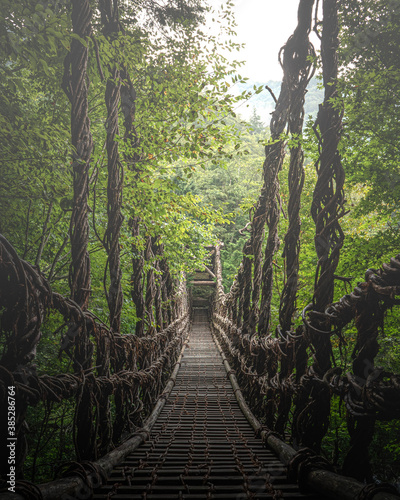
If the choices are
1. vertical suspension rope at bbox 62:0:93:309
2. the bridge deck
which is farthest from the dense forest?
the bridge deck

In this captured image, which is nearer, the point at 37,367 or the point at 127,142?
the point at 37,367

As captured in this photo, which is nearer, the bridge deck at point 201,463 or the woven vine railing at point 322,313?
the woven vine railing at point 322,313

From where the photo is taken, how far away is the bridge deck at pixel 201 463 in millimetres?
1625

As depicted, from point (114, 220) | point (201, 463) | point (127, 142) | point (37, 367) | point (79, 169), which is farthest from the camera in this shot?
point (127, 142)

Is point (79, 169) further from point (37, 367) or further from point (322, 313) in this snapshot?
point (322, 313)

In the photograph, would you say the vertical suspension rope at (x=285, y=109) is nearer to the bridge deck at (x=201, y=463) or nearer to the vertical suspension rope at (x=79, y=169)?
the bridge deck at (x=201, y=463)

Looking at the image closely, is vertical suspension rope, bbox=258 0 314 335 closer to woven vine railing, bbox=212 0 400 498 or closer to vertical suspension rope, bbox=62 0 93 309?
woven vine railing, bbox=212 0 400 498

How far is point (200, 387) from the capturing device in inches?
226

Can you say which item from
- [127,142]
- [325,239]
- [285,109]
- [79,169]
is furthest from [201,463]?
[285,109]

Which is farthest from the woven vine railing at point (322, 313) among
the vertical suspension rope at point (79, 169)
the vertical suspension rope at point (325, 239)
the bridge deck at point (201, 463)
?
the vertical suspension rope at point (79, 169)

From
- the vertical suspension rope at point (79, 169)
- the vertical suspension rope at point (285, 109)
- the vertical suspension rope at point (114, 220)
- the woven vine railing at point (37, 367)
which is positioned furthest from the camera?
the vertical suspension rope at point (285, 109)

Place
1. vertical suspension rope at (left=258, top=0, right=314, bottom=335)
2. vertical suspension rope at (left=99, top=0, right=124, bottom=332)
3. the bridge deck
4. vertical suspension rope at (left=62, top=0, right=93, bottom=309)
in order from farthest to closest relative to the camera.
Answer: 1. vertical suspension rope at (left=258, top=0, right=314, bottom=335)
2. vertical suspension rope at (left=99, top=0, right=124, bottom=332)
3. vertical suspension rope at (left=62, top=0, right=93, bottom=309)
4. the bridge deck

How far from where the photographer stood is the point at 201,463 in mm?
2096

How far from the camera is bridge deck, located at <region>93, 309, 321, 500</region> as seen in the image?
1.62m
